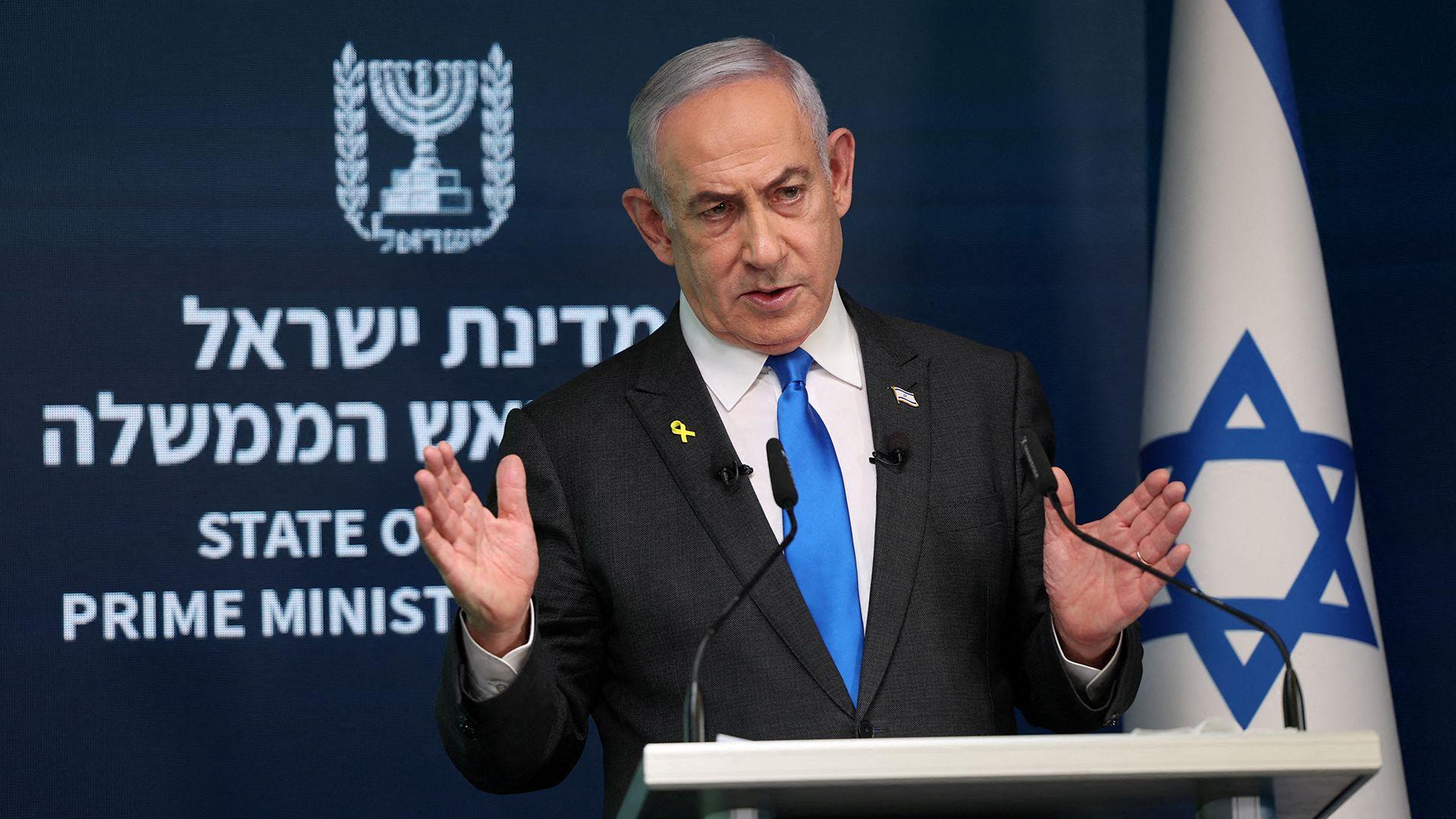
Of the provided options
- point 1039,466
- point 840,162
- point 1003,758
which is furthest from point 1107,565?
point 840,162

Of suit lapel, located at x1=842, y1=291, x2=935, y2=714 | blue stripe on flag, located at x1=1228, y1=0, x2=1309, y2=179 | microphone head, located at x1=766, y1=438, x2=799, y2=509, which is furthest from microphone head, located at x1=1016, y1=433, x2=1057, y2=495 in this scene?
blue stripe on flag, located at x1=1228, y1=0, x2=1309, y2=179

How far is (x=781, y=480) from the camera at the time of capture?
183 centimetres

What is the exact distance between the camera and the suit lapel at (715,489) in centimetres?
218

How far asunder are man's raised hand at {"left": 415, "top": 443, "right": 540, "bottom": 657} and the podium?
1.48 feet

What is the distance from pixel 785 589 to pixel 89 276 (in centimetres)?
232

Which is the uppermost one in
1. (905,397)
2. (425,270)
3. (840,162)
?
(425,270)

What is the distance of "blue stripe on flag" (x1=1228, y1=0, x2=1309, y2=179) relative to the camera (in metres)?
3.68

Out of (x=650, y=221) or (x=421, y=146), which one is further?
(x=421, y=146)

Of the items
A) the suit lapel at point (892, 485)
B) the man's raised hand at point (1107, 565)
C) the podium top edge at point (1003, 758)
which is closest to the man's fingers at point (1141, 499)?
the man's raised hand at point (1107, 565)

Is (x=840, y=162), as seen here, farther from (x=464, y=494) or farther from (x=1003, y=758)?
(x=1003, y=758)

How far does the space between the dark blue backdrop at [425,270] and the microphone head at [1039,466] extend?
7.09 ft

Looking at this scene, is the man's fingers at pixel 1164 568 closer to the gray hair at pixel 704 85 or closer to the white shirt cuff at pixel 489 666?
the white shirt cuff at pixel 489 666

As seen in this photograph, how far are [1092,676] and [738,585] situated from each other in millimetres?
483

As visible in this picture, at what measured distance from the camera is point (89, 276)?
382 centimetres
